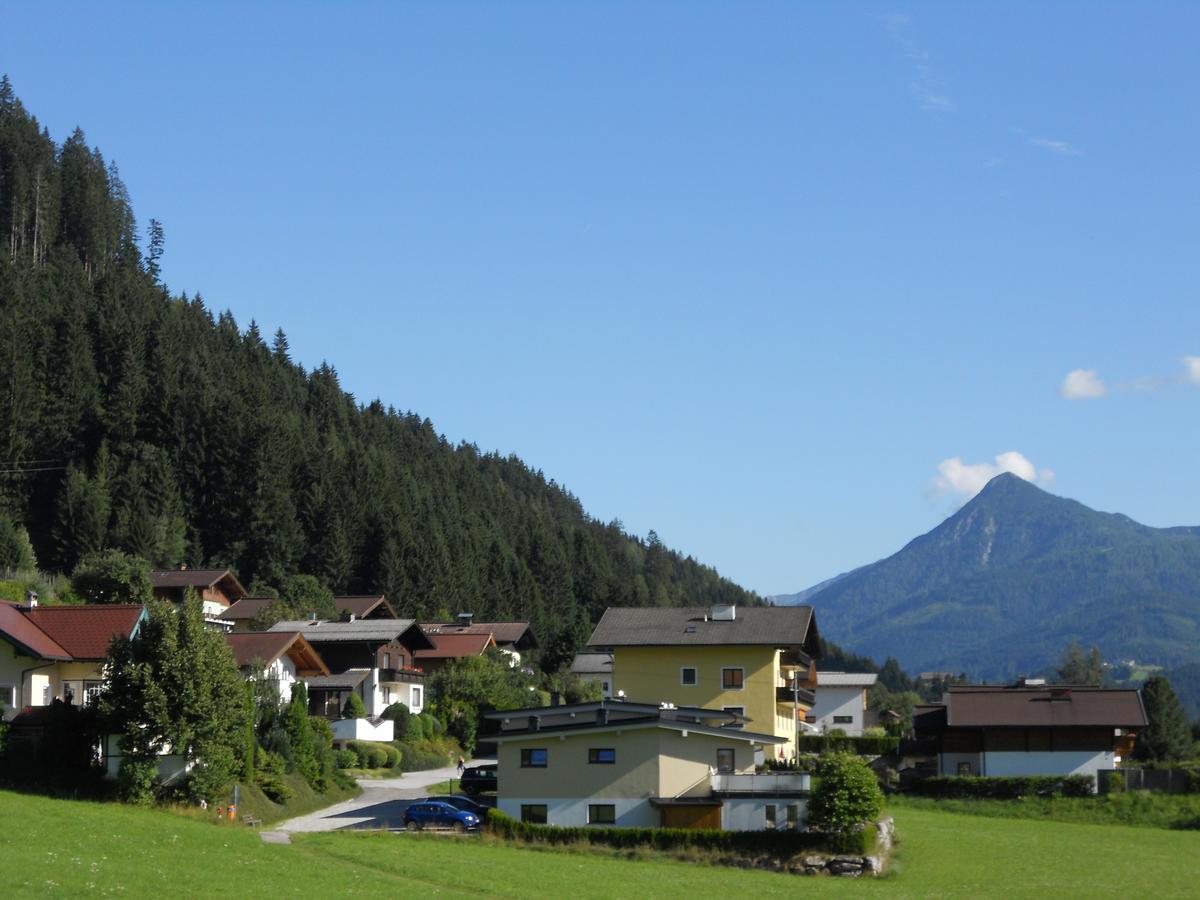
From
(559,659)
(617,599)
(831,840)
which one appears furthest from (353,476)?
(831,840)

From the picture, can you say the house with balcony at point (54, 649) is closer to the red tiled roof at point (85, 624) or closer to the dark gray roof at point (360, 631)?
the red tiled roof at point (85, 624)

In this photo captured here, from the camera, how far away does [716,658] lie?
68.0 meters

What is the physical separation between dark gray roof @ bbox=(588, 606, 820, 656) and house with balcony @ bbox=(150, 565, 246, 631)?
30.4 m

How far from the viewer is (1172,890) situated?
3847 cm

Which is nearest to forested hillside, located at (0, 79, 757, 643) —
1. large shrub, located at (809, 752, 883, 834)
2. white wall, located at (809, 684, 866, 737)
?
white wall, located at (809, 684, 866, 737)

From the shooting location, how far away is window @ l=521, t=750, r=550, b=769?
4734 centimetres

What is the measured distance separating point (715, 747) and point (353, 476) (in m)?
85.7

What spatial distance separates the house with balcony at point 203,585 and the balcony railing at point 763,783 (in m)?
50.8

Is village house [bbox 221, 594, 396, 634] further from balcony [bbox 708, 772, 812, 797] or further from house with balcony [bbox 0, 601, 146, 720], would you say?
balcony [bbox 708, 772, 812, 797]

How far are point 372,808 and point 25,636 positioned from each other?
44.3ft

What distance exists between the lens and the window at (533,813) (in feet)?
153

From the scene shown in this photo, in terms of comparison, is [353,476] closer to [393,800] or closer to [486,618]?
[486,618]

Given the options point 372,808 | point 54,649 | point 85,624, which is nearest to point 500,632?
point 372,808

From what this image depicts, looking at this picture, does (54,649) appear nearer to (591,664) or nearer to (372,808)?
(372,808)
